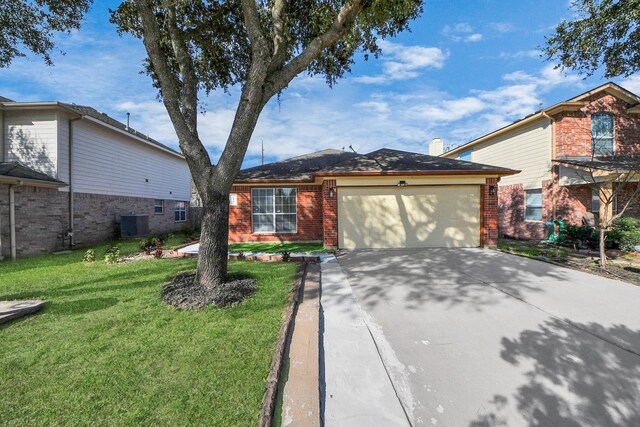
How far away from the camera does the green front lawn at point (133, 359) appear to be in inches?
82.9

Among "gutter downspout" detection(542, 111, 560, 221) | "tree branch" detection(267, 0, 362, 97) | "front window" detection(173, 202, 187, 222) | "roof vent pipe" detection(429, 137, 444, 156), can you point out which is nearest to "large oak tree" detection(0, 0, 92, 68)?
"tree branch" detection(267, 0, 362, 97)

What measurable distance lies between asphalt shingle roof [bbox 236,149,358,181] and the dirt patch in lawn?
609 centimetres

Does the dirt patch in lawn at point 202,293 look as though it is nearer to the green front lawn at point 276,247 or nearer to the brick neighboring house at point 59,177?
the green front lawn at point 276,247

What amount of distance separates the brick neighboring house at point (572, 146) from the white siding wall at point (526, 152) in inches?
1.6

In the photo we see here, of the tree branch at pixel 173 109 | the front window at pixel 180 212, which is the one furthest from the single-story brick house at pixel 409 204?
the front window at pixel 180 212

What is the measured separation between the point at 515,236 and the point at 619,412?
12877mm

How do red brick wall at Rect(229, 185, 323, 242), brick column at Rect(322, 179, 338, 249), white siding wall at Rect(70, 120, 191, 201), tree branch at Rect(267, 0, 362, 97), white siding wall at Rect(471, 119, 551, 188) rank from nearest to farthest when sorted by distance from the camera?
tree branch at Rect(267, 0, 362, 97) < brick column at Rect(322, 179, 338, 249) < white siding wall at Rect(70, 120, 191, 201) < red brick wall at Rect(229, 185, 323, 242) < white siding wall at Rect(471, 119, 551, 188)

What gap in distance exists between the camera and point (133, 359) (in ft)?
9.18

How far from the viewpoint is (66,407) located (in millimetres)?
2145

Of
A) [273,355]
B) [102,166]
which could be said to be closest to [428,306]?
[273,355]

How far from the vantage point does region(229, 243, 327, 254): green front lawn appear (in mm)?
9469

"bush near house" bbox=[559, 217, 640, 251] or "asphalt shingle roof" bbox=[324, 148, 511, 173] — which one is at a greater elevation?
"asphalt shingle roof" bbox=[324, 148, 511, 173]

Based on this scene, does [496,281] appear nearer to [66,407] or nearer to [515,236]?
[66,407]

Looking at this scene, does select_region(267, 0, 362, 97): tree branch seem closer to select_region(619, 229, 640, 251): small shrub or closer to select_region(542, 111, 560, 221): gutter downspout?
select_region(542, 111, 560, 221): gutter downspout
